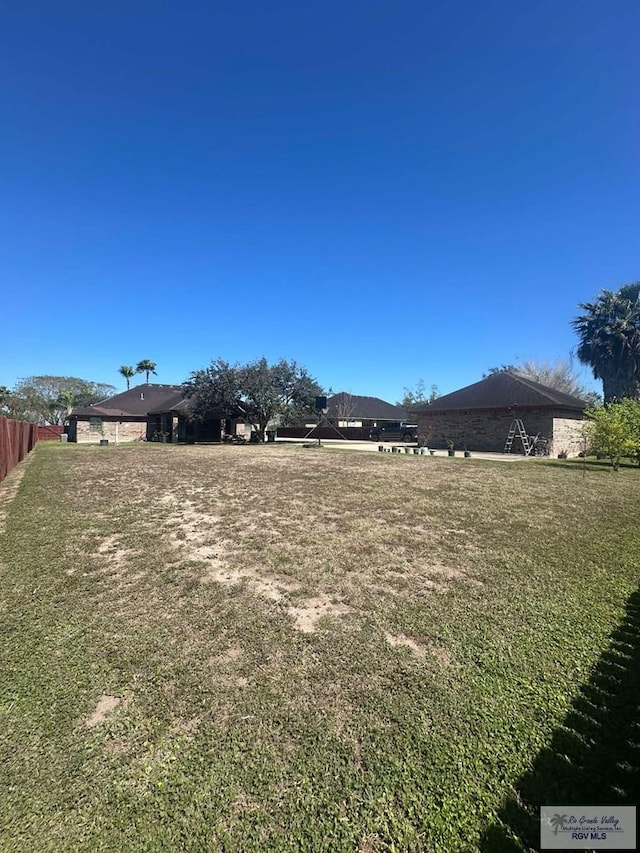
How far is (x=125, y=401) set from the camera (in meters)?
37.4

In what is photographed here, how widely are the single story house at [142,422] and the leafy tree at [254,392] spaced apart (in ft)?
6.31

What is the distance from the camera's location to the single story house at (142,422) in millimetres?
30109

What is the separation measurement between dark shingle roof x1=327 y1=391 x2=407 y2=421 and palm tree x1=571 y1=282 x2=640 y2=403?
18.6 metres

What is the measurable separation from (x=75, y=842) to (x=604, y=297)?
3876cm

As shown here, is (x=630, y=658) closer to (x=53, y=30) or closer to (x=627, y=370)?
(x=53, y=30)

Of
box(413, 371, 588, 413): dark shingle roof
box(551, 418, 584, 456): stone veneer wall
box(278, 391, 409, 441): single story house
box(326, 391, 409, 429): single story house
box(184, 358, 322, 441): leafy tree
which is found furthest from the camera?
box(326, 391, 409, 429): single story house

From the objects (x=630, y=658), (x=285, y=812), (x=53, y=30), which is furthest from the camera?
(x=53, y=30)

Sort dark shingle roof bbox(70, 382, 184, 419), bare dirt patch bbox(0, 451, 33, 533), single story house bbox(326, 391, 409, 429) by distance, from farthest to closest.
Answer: single story house bbox(326, 391, 409, 429)
dark shingle roof bbox(70, 382, 184, 419)
bare dirt patch bbox(0, 451, 33, 533)

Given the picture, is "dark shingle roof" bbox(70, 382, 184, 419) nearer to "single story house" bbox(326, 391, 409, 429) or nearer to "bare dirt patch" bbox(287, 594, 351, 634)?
"single story house" bbox(326, 391, 409, 429)

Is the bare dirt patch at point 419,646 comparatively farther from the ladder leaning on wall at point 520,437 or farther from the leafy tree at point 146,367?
the leafy tree at point 146,367

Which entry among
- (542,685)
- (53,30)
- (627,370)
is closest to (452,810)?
(542,685)

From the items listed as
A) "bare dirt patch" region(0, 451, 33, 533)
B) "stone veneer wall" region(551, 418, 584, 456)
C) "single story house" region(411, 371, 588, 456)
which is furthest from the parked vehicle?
"bare dirt patch" region(0, 451, 33, 533)

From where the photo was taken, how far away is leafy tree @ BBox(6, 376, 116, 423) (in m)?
43.7

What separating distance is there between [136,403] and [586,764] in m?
40.3
